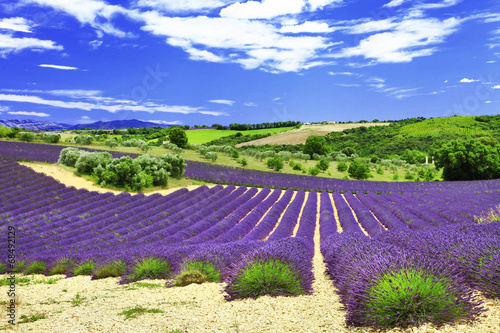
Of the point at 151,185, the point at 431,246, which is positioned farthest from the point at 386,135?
the point at 431,246

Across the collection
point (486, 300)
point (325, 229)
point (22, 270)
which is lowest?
point (22, 270)

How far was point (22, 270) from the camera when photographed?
1113 centimetres

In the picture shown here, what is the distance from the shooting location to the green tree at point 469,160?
153 ft

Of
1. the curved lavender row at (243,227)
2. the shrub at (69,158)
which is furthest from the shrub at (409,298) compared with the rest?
the shrub at (69,158)

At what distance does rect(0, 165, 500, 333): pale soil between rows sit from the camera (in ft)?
15.6

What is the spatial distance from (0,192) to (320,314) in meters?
22.6

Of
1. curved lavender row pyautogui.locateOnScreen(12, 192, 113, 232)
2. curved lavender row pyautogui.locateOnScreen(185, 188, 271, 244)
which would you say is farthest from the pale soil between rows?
curved lavender row pyautogui.locateOnScreen(12, 192, 113, 232)

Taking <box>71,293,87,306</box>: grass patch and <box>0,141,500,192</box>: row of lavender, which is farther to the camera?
<box>0,141,500,192</box>: row of lavender

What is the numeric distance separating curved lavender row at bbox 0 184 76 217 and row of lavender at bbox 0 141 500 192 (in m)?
11.3

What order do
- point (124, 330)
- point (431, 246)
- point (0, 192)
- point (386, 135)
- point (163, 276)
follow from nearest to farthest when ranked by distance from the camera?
1. point (124, 330)
2. point (431, 246)
3. point (163, 276)
4. point (0, 192)
5. point (386, 135)

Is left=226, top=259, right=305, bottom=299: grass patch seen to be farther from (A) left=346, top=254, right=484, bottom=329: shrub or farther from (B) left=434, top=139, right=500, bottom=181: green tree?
(B) left=434, top=139, right=500, bottom=181: green tree

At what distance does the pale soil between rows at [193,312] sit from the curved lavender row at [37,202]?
1315 centimetres

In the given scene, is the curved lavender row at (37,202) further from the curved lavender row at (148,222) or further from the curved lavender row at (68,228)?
the curved lavender row at (148,222)

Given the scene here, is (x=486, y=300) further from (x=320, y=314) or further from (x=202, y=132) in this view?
(x=202, y=132)
